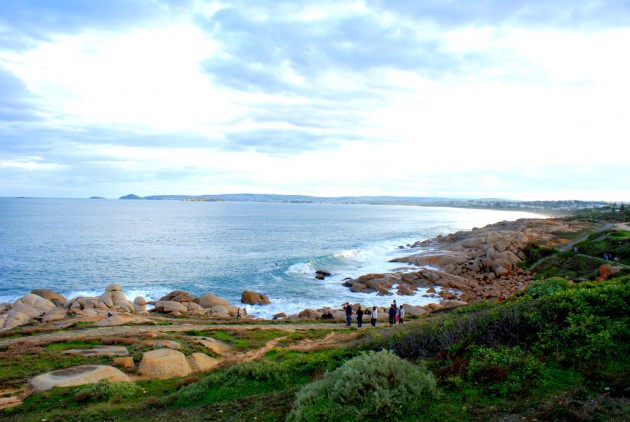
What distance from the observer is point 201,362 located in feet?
56.9

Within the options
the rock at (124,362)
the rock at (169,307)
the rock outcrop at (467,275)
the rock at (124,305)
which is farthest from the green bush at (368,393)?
the rock outcrop at (467,275)

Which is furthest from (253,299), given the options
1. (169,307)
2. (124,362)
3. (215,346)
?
(124,362)

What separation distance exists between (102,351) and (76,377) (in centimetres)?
467

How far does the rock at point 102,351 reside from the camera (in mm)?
17438

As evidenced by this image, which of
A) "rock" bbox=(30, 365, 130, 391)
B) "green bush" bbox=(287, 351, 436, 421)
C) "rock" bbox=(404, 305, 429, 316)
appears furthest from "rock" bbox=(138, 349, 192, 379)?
"rock" bbox=(404, 305, 429, 316)

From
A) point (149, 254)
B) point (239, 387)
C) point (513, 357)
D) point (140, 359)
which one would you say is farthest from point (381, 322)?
point (149, 254)

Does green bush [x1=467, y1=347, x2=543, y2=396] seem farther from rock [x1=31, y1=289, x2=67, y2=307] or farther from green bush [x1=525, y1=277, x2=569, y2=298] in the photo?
rock [x1=31, y1=289, x2=67, y2=307]

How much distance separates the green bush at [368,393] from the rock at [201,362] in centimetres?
996

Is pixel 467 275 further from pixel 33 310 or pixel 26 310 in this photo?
pixel 26 310

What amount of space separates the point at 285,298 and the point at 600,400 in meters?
35.9

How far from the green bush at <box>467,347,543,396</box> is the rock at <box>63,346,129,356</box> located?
49.9 ft

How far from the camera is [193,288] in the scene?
44188mm

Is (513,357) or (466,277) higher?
(513,357)

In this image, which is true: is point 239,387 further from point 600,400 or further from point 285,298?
point 285,298
